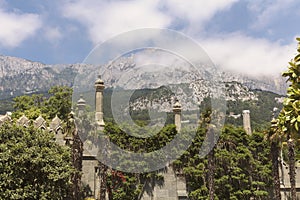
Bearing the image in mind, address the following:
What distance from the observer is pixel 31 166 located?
13.4 meters

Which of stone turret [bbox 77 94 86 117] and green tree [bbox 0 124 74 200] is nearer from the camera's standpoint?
green tree [bbox 0 124 74 200]

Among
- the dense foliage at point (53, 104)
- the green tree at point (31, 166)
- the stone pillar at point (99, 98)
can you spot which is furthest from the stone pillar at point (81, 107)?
the dense foliage at point (53, 104)

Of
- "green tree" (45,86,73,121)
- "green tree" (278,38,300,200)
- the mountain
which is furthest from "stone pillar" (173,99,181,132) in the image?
"green tree" (45,86,73,121)

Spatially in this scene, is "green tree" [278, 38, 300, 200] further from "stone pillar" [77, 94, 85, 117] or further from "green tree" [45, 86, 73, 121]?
"green tree" [45, 86, 73, 121]

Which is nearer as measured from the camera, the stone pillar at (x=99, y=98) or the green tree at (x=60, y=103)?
the stone pillar at (x=99, y=98)

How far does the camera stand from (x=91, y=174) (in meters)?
16.0

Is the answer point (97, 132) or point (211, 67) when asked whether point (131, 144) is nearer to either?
point (97, 132)

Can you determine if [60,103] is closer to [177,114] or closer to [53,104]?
[53,104]

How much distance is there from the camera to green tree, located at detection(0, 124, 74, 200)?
12.9m

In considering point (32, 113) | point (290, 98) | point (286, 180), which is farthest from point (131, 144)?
point (32, 113)

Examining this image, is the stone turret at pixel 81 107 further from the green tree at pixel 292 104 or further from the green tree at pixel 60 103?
the green tree at pixel 60 103

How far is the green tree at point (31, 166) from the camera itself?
42.4ft

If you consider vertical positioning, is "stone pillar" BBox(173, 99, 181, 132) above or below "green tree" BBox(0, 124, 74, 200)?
above

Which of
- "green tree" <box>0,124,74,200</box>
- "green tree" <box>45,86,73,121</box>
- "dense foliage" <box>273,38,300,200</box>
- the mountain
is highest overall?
"green tree" <box>45,86,73,121</box>
